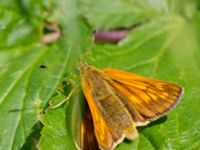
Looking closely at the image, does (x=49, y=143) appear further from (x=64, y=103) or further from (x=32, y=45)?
(x=32, y=45)

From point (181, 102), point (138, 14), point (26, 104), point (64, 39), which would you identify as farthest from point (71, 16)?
point (181, 102)

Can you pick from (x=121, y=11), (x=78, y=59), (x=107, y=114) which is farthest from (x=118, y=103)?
(x=121, y=11)

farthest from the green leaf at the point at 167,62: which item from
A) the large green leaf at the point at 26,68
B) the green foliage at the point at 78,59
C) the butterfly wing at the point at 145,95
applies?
the large green leaf at the point at 26,68

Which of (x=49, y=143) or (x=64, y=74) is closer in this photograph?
(x=49, y=143)

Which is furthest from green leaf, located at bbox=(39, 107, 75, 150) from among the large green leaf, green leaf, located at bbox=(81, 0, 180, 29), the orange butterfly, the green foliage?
green leaf, located at bbox=(81, 0, 180, 29)

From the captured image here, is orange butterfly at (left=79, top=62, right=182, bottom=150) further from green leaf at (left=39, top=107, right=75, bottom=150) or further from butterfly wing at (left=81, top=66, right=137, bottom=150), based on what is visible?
green leaf at (left=39, top=107, right=75, bottom=150)

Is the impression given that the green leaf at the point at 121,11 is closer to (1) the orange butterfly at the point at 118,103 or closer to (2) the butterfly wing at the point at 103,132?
(1) the orange butterfly at the point at 118,103

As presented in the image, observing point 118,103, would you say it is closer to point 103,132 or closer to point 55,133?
point 103,132
